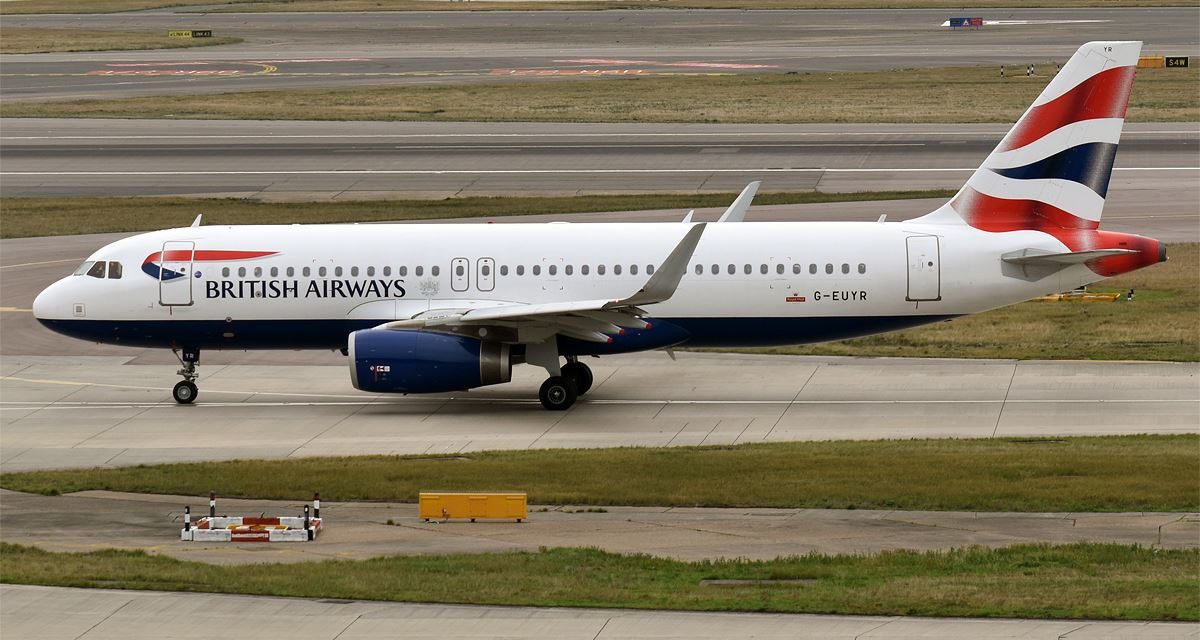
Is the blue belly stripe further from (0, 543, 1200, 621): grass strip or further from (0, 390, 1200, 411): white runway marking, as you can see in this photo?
(0, 543, 1200, 621): grass strip

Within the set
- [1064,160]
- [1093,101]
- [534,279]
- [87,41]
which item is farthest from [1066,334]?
[87,41]

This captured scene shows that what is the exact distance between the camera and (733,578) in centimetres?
2270

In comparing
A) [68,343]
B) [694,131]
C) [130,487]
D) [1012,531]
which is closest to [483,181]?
[694,131]

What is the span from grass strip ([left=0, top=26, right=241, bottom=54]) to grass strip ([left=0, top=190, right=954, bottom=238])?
58964mm

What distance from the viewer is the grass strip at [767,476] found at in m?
27.4

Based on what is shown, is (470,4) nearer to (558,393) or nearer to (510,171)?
(510,171)

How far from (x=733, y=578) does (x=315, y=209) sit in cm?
4076

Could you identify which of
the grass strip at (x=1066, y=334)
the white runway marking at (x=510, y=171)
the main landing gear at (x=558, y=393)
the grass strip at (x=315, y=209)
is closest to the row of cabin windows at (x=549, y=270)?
the main landing gear at (x=558, y=393)

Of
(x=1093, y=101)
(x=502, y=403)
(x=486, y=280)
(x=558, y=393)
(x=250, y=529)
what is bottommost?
(x=502, y=403)

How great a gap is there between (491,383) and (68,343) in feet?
47.6

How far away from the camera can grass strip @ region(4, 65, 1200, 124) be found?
269ft

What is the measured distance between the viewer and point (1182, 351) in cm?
4028

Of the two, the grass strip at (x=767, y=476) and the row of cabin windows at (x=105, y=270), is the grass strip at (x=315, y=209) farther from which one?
A: the grass strip at (x=767, y=476)

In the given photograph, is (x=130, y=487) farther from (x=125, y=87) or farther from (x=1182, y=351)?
(x=125, y=87)
